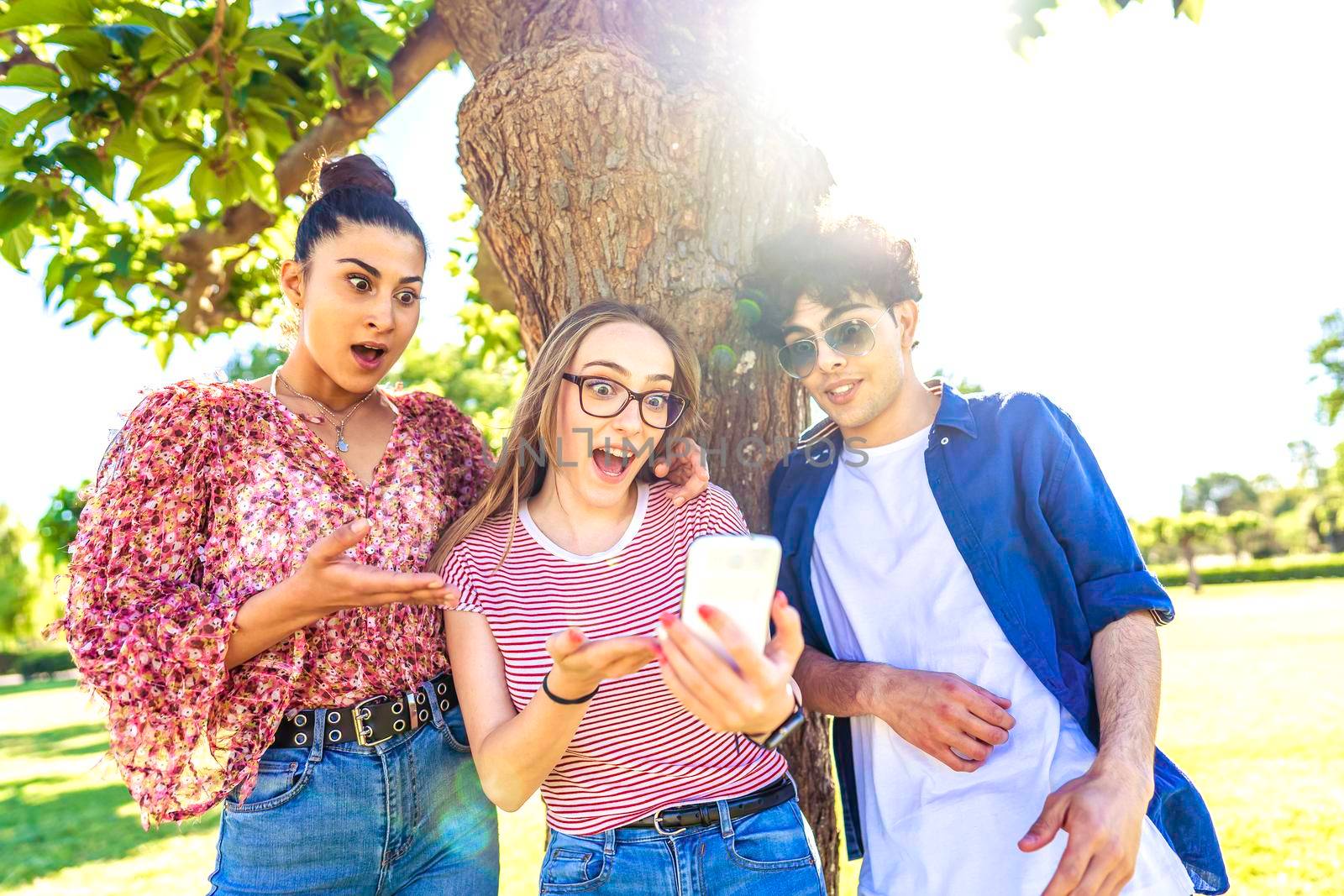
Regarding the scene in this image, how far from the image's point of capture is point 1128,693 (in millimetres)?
2186

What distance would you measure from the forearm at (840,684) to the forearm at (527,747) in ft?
2.62

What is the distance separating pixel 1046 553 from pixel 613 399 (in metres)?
1.22

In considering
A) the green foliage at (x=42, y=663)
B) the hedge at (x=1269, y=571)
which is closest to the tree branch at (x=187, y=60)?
the hedge at (x=1269, y=571)

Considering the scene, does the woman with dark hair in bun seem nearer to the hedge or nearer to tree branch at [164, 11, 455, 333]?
tree branch at [164, 11, 455, 333]

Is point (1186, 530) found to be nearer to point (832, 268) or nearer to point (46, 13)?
point (832, 268)

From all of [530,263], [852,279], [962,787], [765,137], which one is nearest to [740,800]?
[962,787]

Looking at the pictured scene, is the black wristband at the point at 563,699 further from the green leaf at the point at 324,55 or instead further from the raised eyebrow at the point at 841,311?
the green leaf at the point at 324,55

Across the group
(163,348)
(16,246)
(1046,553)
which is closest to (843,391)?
(1046,553)

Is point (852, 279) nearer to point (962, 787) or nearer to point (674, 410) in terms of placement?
point (674, 410)

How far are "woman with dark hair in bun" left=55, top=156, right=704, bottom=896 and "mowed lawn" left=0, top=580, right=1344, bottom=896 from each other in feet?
0.82

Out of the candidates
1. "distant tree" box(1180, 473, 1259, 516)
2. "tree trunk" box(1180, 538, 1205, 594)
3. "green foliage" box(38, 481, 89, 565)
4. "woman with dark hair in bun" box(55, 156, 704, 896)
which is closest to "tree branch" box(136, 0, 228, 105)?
"woman with dark hair in bun" box(55, 156, 704, 896)

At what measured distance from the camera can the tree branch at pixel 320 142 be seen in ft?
14.9

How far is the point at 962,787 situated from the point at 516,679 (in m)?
1.16

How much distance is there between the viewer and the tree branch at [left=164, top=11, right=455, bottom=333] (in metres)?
4.55
